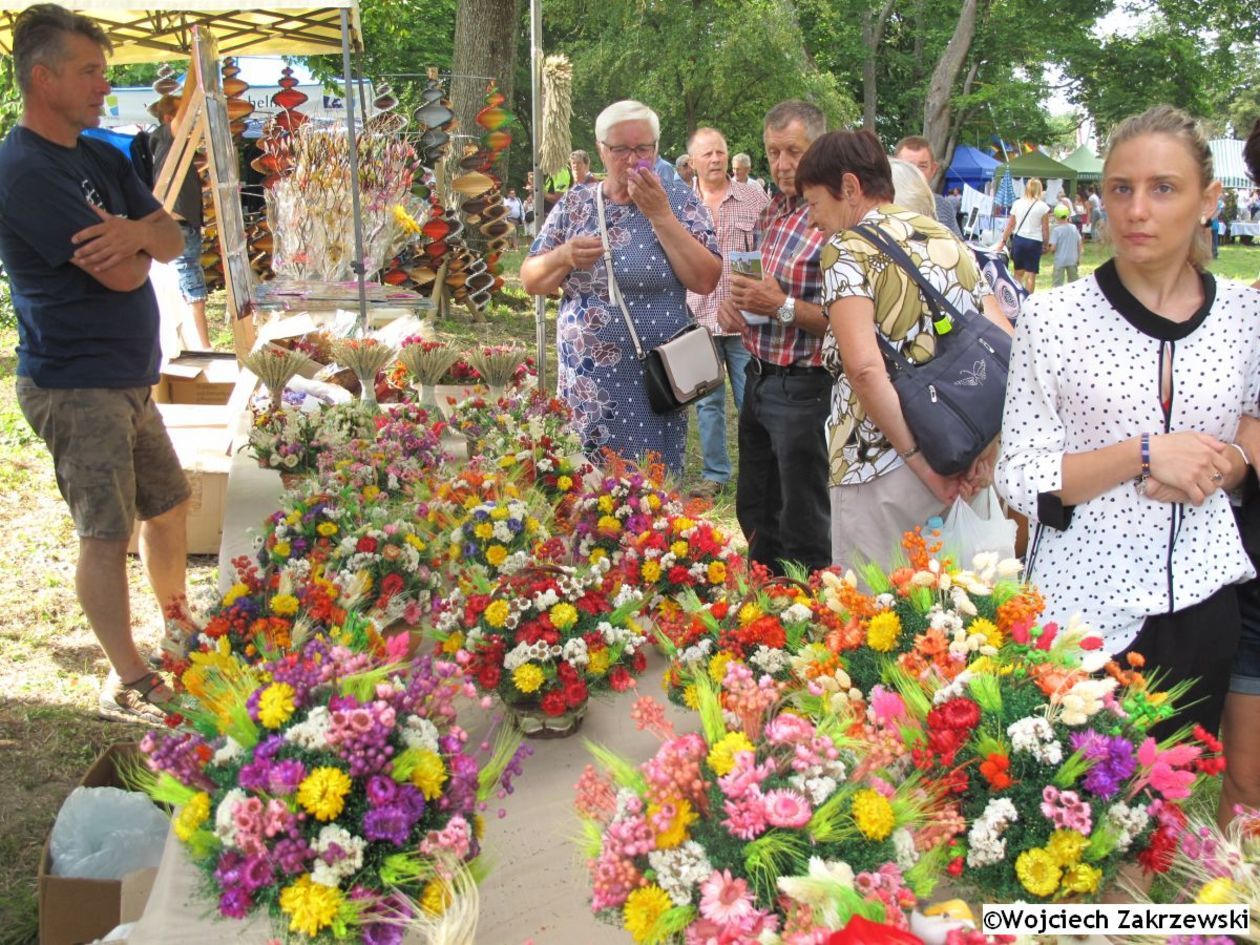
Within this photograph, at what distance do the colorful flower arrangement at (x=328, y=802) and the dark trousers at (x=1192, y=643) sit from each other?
1129mm

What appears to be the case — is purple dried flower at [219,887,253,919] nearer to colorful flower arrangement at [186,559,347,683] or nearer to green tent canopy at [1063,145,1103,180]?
colorful flower arrangement at [186,559,347,683]

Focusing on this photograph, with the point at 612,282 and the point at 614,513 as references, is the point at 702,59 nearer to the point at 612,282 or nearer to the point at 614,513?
the point at 612,282

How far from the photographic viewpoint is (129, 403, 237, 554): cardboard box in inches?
185

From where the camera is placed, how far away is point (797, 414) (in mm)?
3477

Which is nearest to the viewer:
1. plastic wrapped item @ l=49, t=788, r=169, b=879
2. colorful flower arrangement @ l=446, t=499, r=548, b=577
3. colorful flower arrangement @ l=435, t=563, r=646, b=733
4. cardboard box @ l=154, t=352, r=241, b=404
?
colorful flower arrangement @ l=435, t=563, r=646, b=733

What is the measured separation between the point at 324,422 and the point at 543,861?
226 centimetres

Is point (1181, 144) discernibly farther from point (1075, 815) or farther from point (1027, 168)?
point (1027, 168)

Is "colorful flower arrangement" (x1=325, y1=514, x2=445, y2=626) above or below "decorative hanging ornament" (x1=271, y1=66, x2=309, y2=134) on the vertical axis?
below

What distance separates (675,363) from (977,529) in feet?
4.02

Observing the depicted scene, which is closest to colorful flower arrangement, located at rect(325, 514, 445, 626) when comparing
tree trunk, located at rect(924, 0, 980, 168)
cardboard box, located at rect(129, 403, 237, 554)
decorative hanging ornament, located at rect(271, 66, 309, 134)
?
cardboard box, located at rect(129, 403, 237, 554)

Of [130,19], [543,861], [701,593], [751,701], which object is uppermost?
[130,19]

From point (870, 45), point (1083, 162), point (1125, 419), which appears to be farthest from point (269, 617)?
point (1083, 162)

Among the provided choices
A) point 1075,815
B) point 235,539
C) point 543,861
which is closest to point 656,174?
point 235,539

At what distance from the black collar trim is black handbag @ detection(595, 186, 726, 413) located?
5.55 ft
